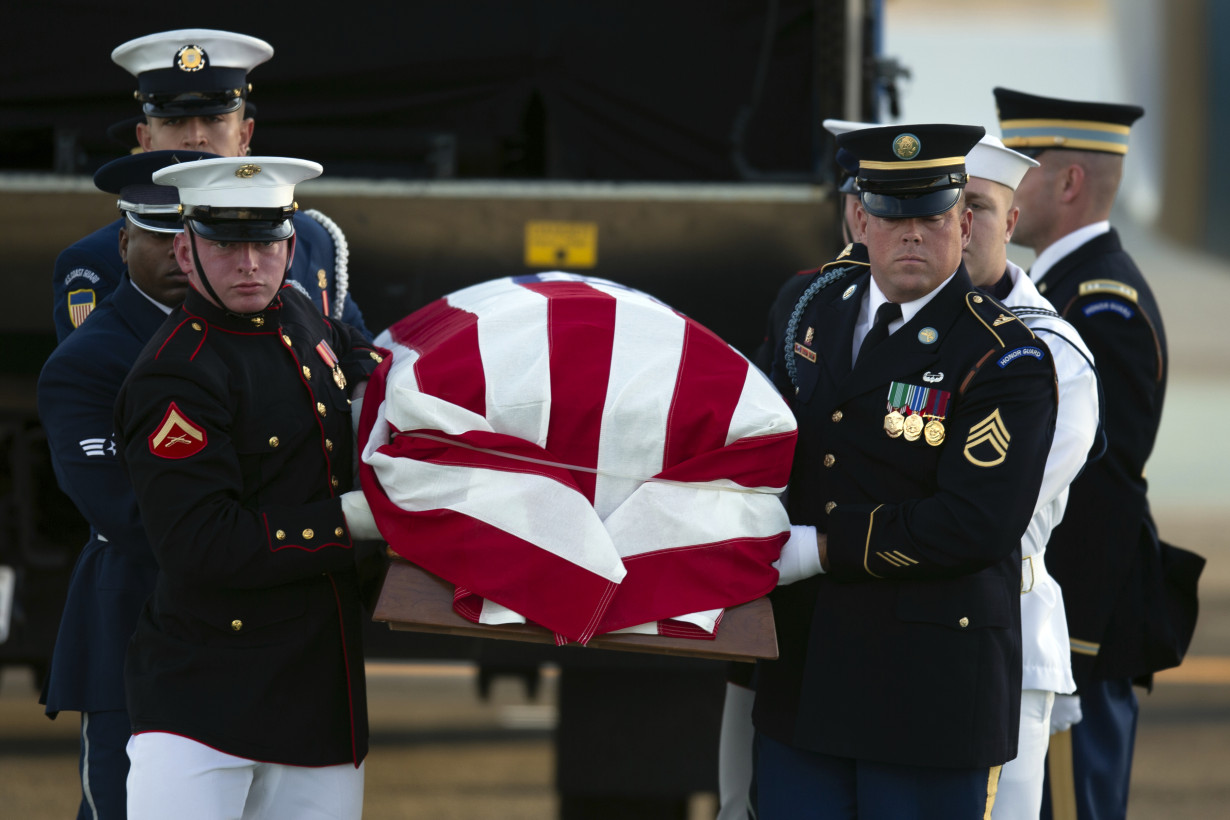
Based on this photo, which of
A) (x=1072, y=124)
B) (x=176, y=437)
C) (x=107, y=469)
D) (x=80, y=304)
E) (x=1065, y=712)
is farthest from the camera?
(x=1072, y=124)

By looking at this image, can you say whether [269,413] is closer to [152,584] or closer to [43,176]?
[152,584]

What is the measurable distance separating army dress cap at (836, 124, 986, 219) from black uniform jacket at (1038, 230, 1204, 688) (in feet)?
3.08

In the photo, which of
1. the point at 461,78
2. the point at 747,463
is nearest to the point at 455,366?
the point at 747,463

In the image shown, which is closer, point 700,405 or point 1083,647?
point 700,405

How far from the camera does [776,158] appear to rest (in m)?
4.16

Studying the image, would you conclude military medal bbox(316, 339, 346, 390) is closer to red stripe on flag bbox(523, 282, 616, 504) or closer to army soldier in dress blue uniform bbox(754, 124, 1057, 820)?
red stripe on flag bbox(523, 282, 616, 504)

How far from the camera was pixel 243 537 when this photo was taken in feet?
6.87

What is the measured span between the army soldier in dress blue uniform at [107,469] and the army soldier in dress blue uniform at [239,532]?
0.18 m

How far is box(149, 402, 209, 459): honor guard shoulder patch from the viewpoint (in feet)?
6.77

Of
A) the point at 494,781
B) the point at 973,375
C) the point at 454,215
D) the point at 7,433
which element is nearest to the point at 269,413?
the point at 973,375

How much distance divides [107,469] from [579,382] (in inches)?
30.7

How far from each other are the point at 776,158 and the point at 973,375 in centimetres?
211

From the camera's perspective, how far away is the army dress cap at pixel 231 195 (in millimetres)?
2111

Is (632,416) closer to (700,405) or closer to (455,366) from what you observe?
(700,405)
